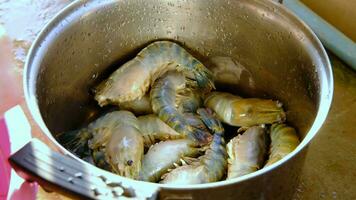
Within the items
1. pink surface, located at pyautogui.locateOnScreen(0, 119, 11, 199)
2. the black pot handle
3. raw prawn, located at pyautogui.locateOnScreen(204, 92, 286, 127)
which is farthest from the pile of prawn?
the black pot handle

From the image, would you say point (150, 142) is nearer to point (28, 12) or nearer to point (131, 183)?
point (131, 183)

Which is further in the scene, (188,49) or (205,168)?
(188,49)

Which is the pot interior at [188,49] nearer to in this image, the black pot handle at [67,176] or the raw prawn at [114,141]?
the raw prawn at [114,141]

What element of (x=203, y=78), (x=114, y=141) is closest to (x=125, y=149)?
(x=114, y=141)

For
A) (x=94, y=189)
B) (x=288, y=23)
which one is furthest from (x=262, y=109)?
(x=94, y=189)

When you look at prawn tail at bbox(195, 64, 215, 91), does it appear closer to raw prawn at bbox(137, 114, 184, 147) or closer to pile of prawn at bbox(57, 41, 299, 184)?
pile of prawn at bbox(57, 41, 299, 184)

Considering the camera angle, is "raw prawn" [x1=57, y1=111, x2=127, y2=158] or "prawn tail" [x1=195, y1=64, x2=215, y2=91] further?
"prawn tail" [x1=195, y1=64, x2=215, y2=91]

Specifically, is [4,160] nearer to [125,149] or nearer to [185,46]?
[125,149]

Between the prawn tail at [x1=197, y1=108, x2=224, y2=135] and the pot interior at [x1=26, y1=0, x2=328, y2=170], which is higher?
the pot interior at [x1=26, y1=0, x2=328, y2=170]
